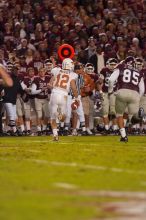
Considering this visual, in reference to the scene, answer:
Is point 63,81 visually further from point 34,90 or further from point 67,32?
point 67,32

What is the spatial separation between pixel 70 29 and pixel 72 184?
1652 cm

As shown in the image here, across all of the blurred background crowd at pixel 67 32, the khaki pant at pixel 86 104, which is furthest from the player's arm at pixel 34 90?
the khaki pant at pixel 86 104

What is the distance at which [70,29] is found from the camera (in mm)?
26125

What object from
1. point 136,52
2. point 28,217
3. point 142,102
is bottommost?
point 28,217

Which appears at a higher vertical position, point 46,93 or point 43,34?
point 43,34

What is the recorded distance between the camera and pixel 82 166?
480 inches

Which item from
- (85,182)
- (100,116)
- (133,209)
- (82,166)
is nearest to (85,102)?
(100,116)

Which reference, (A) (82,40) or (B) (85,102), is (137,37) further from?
(B) (85,102)

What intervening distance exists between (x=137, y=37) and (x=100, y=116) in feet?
12.6

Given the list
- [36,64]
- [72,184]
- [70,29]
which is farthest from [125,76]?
[72,184]

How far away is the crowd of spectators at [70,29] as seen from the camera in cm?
2477

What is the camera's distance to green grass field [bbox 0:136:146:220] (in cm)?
795

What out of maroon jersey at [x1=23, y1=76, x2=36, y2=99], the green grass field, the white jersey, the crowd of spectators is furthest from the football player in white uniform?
the crowd of spectators

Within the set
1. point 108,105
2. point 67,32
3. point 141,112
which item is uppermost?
point 67,32
